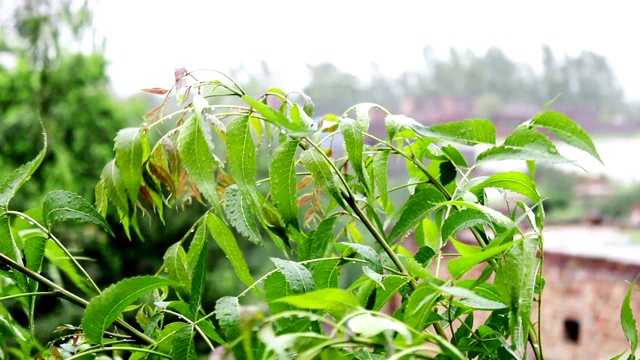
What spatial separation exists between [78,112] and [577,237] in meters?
3.69

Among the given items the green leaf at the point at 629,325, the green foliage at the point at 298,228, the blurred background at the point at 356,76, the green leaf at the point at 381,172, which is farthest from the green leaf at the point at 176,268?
the blurred background at the point at 356,76

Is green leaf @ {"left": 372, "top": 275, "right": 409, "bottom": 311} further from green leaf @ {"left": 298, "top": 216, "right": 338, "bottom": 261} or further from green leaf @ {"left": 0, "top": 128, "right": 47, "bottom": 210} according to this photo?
green leaf @ {"left": 0, "top": 128, "right": 47, "bottom": 210}

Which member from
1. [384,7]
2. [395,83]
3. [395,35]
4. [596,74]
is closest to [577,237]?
[395,83]

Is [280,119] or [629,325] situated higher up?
[280,119]

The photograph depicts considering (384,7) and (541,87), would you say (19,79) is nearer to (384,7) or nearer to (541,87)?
(541,87)

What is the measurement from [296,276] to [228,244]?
6cm

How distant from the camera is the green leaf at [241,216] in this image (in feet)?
1.02

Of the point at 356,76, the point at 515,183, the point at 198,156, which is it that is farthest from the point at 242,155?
the point at 356,76

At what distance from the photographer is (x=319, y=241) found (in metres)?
0.32

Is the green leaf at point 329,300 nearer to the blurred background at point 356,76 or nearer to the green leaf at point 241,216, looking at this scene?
the green leaf at point 241,216

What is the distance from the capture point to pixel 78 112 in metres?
5.11

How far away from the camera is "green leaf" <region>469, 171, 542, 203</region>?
30 centimetres

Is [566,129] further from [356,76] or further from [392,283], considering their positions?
[356,76]

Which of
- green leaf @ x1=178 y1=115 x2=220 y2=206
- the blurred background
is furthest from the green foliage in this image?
the blurred background
